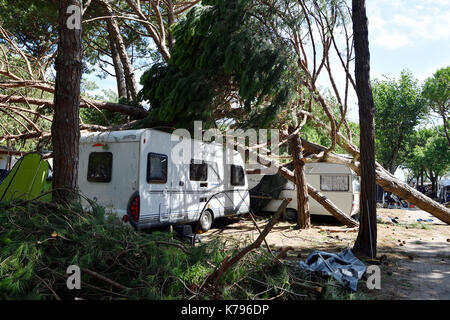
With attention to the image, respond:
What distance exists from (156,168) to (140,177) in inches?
22.3

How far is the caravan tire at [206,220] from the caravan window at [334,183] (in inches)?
181

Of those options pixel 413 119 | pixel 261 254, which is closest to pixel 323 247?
pixel 261 254

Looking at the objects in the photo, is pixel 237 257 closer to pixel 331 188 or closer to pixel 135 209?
pixel 135 209

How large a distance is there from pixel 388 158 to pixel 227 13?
28.6 m

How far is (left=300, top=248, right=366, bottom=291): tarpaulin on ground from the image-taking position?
13.7 feet

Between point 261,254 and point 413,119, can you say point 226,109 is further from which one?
point 413,119

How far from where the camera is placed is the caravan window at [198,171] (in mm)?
8906

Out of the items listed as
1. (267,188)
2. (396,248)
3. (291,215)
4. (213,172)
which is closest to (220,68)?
(213,172)

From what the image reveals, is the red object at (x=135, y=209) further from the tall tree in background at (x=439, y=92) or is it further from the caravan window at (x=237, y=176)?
the tall tree in background at (x=439, y=92)

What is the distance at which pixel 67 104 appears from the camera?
17.4 feet

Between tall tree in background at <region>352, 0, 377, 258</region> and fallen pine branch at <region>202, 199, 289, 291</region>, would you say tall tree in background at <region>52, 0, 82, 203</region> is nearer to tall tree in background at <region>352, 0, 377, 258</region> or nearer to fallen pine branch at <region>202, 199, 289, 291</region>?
fallen pine branch at <region>202, 199, 289, 291</region>

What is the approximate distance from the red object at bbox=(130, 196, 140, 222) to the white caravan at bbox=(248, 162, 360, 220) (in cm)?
642

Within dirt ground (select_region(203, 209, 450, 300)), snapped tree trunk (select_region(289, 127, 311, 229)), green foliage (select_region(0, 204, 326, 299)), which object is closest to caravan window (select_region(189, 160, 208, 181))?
dirt ground (select_region(203, 209, 450, 300))

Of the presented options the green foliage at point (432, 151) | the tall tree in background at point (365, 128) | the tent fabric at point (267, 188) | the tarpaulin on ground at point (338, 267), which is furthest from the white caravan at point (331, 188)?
the green foliage at point (432, 151)
